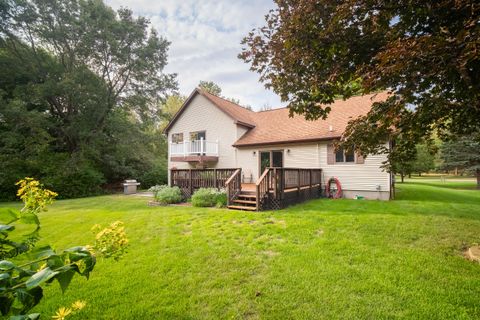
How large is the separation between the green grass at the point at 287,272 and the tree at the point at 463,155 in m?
17.0

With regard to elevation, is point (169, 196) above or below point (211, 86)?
below

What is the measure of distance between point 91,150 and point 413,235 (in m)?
19.0

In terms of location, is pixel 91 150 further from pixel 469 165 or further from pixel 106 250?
pixel 469 165

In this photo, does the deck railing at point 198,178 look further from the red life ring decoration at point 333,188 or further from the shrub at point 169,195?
the red life ring decoration at point 333,188

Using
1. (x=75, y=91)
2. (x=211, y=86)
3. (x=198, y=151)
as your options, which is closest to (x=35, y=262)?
(x=198, y=151)

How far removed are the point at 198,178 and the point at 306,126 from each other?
676 cm

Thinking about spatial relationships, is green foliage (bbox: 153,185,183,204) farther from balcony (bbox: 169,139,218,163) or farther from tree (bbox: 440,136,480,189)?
tree (bbox: 440,136,480,189)

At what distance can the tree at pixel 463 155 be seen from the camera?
61.4ft

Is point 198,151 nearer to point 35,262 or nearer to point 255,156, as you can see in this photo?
point 255,156

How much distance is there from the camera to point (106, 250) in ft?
4.50

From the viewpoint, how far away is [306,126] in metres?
13.6

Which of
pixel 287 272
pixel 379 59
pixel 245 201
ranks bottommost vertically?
pixel 287 272

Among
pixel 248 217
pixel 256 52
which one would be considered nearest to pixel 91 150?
pixel 248 217

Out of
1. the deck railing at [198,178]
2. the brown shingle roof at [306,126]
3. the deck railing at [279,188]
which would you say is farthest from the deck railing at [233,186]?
the brown shingle roof at [306,126]
